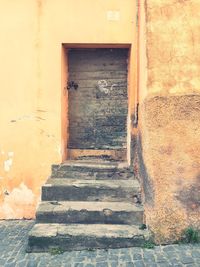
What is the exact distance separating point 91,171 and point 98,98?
1532 mm

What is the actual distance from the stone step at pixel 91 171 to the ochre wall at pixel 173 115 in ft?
3.63

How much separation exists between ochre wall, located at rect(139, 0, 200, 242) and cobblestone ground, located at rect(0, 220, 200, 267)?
34 cm

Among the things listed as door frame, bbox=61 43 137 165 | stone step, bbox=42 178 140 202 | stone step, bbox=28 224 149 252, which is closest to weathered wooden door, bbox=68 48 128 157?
door frame, bbox=61 43 137 165

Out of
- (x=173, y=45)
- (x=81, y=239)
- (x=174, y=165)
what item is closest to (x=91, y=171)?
(x=81, y=239)

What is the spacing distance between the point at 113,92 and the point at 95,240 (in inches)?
119

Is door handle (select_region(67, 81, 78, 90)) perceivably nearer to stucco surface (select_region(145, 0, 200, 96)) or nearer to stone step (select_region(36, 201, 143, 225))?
stucco surface (select_region(145, 0, 200, 96))

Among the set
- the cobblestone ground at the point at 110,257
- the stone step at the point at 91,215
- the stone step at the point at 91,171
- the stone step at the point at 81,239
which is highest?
the stone step at the point at 91,171

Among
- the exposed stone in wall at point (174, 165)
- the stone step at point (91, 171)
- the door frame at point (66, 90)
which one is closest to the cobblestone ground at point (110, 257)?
the exposed stone in wall at point (174, 165)

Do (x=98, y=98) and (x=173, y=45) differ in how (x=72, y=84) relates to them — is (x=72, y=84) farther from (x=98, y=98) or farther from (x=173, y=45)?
(x=173, y=45)

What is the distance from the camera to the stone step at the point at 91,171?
5.84 meters

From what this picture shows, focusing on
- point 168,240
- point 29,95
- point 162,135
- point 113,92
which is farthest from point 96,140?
point 168,240

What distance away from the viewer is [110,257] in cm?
432

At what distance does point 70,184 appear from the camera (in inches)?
215

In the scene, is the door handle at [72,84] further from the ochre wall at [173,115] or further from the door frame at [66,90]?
the ochre wall at [173,115]
